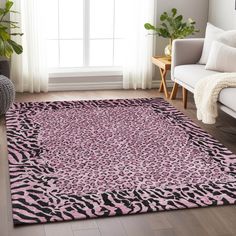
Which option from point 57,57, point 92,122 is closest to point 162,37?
point 57,57

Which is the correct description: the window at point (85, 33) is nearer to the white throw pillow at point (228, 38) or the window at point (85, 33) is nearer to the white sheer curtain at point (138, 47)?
the white sheer curtain at point (138, 47)

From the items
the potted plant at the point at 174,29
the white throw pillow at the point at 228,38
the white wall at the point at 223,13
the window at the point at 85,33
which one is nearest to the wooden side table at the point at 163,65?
the potted plant at the point at 174,29

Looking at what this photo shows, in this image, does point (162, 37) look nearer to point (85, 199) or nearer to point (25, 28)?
point (25, 28)

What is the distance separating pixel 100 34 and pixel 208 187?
3.40 metres

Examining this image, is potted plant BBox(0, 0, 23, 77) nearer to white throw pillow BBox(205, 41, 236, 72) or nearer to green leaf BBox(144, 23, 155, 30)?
green leaf BBox(144, 23, 155, 30)

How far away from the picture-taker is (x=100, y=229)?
296 centimetres

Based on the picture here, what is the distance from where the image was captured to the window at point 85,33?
20.6ft

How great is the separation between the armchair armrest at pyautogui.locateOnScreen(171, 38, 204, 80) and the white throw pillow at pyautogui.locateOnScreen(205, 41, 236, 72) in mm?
463

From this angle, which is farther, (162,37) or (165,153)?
(162,37)

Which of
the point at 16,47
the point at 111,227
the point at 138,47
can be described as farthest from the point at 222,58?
the point at 111,227

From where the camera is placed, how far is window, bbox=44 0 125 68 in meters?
6.28

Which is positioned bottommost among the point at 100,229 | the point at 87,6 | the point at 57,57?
the point at 100,229

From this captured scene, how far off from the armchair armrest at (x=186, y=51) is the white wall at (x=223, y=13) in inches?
25.0

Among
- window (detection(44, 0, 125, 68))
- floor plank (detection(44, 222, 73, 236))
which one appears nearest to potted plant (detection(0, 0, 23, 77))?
window (detection(44, 0, 125, 68))
